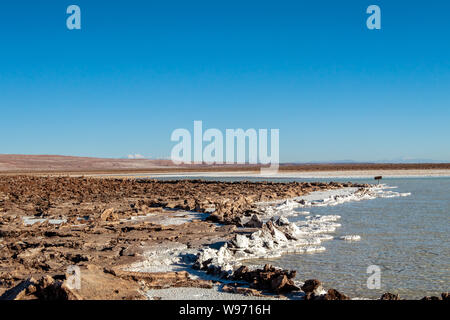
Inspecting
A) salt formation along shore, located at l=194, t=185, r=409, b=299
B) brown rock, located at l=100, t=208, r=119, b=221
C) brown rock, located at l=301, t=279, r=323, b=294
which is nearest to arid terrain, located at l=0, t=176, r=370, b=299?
brown rock, located at l=100, t=208, r=119, b=221

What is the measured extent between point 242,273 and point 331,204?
36.9 feet

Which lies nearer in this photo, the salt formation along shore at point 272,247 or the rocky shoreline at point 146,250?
the rocky shoreline at point 146,250

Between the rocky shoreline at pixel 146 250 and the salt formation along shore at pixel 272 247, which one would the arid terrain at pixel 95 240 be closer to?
the rocky shoreline at pixel 146 250

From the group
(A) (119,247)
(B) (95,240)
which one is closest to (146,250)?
(A) (119,247)

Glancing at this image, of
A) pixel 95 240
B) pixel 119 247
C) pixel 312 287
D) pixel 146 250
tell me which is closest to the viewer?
pixel 312 287

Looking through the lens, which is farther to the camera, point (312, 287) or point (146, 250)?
point (146, 250)

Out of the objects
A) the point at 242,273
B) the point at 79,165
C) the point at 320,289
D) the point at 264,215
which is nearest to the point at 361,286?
the point at 320,289

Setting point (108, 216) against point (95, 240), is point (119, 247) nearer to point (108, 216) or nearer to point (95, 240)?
point (95, 240)

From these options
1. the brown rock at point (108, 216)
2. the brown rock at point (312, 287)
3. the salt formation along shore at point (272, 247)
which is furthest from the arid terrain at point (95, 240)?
the brown rock at point (312, 287)
